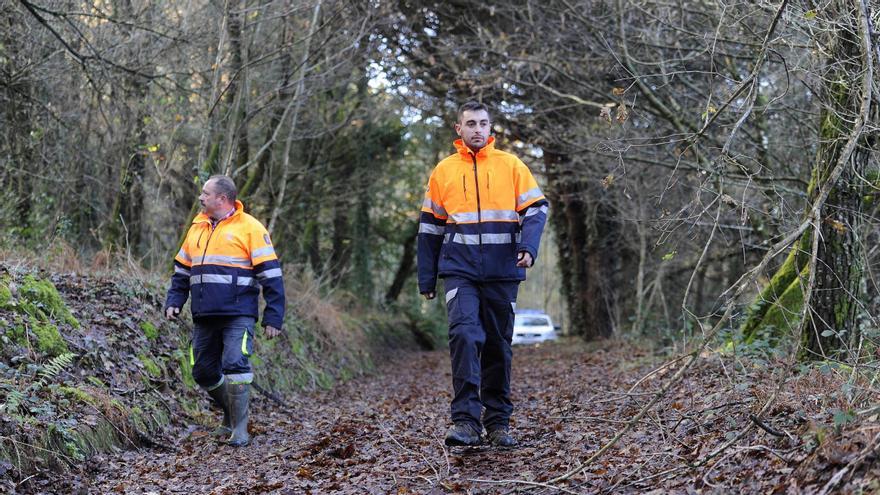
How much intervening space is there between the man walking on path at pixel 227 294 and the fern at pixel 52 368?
886 millimetres

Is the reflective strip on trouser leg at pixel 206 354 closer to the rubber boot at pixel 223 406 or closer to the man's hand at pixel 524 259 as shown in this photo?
the rubber boot at pixel 223 406

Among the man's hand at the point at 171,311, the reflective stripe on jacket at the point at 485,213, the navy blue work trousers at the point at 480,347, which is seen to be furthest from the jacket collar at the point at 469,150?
the man's hand at the point at 171,311

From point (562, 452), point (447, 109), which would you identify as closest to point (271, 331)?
point (562, 452)

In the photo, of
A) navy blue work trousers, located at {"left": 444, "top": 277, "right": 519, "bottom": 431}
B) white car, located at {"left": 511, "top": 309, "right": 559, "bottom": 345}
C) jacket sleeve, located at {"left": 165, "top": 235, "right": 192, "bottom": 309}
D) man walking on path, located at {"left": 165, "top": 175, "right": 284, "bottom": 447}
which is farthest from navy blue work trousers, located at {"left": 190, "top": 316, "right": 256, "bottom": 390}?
white car, located at {"left": 511, "top": 309, "right": 559, "bottom": 345}

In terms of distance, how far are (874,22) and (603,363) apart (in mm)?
8074

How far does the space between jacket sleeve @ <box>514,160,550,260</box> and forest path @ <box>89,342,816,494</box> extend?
3.86 ft

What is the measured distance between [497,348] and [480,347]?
199mm

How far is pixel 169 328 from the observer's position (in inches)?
353

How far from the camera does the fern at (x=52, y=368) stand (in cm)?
610

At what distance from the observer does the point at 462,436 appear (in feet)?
18.1

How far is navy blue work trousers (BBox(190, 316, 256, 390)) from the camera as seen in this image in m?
6.91

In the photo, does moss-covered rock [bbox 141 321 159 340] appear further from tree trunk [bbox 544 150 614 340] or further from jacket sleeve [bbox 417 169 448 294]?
tree trunk [bbox 544 150 614 340]

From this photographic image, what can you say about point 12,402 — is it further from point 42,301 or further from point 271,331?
point 271,331

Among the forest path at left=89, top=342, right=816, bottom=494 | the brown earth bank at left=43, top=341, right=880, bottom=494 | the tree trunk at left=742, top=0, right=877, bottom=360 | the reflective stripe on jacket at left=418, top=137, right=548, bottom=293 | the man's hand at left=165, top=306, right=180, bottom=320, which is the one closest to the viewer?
the brown earth bank at left=43, top=341, right=880, bottom=494
